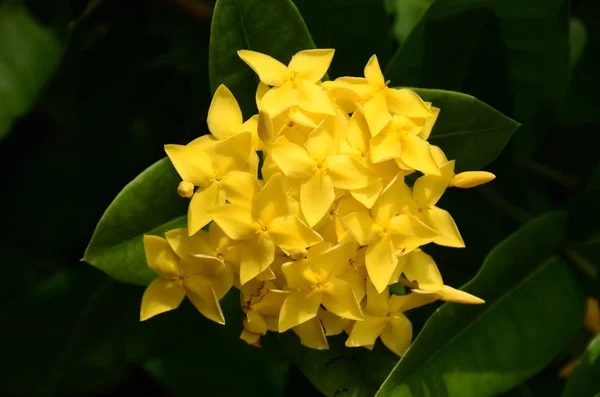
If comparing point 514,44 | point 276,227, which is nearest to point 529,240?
point 514,44

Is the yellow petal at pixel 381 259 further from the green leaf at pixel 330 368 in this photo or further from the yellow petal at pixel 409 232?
the green leaf at pixel 330 368

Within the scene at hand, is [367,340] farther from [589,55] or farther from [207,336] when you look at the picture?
[589,55]

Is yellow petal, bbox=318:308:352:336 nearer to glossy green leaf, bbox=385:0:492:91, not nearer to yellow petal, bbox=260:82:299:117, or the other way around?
yellow petal, bbox=260:82:299:117

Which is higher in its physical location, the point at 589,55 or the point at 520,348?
the point at 589,55

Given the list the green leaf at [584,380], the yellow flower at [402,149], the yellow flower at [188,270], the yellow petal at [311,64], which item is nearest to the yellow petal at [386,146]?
the yellow flower at [402,149]

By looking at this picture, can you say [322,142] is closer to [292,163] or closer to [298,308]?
[292,163]

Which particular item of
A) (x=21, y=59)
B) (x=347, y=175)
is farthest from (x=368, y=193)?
(x=21, y=59)
